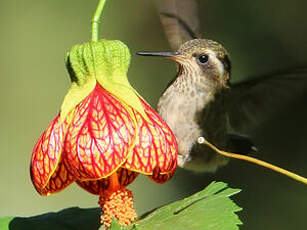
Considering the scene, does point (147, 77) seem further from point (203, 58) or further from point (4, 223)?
point (4, 223)

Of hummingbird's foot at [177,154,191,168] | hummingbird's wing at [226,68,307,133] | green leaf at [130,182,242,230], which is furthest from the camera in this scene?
hummingbird's wing at [226,68,307,133]

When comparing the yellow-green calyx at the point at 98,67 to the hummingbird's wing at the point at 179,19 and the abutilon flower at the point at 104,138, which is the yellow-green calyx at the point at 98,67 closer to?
the abutilon flower at the point at 104,138

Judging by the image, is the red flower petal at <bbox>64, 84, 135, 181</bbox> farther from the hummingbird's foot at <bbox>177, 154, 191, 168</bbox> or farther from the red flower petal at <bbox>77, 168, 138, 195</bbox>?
the hummingbird's foot at <bbox>177, 154, 191, 168</bbox>

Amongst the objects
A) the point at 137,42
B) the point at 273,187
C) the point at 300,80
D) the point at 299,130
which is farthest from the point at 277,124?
the point at 300,80

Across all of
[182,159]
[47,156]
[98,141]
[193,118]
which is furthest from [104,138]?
[193,118]

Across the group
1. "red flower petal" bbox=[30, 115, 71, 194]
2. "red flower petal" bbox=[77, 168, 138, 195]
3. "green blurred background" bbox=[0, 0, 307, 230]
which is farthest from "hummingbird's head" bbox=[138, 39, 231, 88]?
"green blurred background" bbox=[0, 0, 307, 230]

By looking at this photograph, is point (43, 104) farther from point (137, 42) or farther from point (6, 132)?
point (137, 42)
